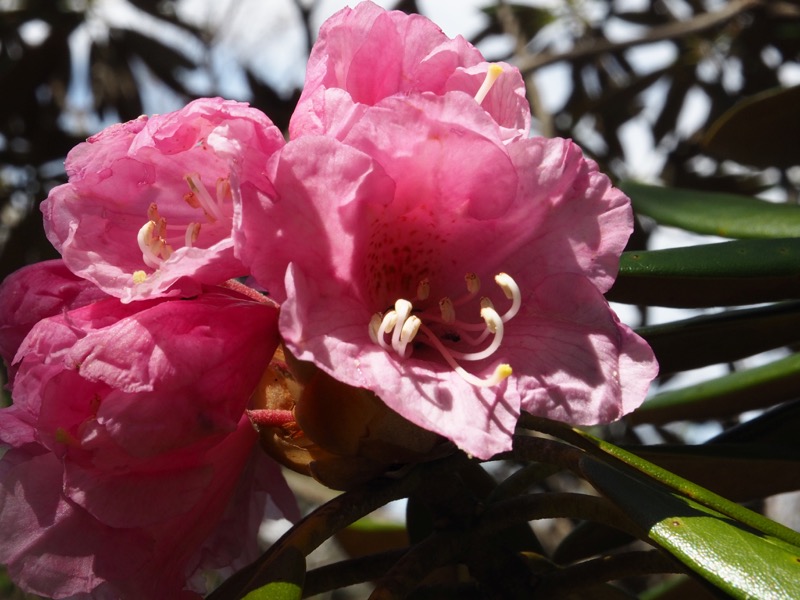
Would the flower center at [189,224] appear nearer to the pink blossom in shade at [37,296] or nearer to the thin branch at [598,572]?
the pink blossom in shade at [37,296]

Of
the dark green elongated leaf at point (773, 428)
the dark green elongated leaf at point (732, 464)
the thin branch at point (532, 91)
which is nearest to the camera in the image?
the dark green elongated leaf at point (732, 464)

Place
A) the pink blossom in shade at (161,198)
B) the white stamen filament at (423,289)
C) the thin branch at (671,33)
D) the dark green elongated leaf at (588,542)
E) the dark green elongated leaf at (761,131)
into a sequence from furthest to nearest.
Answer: the thin branch at (671,33) → the dark green elongated leaf at (761,131) → the dark green elongated leaf at (588,542) → the white stamen filament at (423,289) → the pink blossom in shade at (161,198)

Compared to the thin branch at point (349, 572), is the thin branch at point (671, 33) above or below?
below

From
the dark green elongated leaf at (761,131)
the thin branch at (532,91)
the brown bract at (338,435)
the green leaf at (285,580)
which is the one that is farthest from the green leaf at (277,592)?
the thin branch at (532,91)

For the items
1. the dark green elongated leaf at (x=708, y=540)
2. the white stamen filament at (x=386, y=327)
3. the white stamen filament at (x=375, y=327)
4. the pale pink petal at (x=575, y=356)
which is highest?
the white stamen filament at (x=386, y=327)

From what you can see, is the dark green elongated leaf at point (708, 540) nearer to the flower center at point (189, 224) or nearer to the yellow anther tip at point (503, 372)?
the yellow anther tip at point (503, 372)

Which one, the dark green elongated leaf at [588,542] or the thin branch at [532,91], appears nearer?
the dark green elongated leaf at [588,542]

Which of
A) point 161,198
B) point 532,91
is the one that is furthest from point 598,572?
point 532,91
